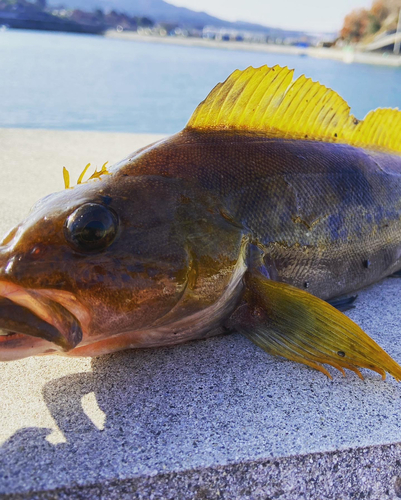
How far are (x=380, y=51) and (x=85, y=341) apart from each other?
244 ft

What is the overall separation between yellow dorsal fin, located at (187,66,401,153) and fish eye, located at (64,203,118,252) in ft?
2.66

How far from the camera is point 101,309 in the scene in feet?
5.79

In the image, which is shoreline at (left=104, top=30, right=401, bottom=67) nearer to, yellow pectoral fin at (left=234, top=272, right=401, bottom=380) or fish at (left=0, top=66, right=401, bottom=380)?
fish at (left=0, top=66, right=401, bottom=380)

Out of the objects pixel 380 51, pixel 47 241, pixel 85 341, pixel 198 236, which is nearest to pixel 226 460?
pixel 85 341

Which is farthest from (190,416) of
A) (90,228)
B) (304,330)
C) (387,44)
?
(387,44)

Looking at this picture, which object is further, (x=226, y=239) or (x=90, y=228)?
(x=226, y=239)

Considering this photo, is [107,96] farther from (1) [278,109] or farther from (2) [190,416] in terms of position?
(2) [190,416]

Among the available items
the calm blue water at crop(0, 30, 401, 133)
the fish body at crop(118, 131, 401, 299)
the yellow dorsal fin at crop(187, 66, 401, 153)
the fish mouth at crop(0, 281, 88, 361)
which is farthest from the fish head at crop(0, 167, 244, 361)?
the calm blue water at crop(0, 30, 401, 133)

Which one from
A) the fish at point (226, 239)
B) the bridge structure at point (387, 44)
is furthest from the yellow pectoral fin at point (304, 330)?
the bridge structure at point (387, 44)

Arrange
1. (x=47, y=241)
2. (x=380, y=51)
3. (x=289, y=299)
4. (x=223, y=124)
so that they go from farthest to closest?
(x=380, y=51)
(x=223, y=124)
(x=289, y=299)
(x=47, y=241)

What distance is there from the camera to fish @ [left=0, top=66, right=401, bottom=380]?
175cm

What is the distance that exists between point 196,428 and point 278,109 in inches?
64.9

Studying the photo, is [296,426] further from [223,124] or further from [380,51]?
[380,51]

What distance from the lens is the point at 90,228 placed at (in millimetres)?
1771
